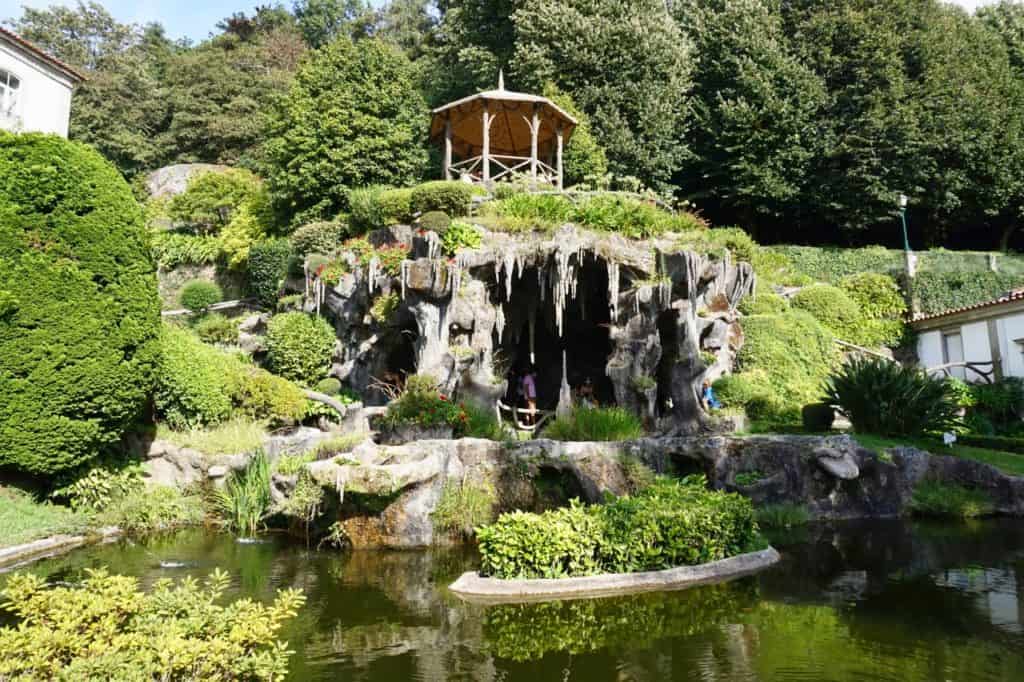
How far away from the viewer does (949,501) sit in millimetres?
12234

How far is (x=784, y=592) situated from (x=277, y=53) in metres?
44.1

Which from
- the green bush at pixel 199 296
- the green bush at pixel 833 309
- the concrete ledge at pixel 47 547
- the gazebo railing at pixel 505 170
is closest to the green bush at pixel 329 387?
the concrete ledge at pixel 47 547

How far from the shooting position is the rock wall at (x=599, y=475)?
1053 centimetres

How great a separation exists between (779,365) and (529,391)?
7707 millimetres

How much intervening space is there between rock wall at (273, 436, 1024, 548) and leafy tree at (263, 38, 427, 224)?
1380 centimetres

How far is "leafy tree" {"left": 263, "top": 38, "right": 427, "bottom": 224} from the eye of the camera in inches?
872

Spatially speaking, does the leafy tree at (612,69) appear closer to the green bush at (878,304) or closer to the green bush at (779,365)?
the green bush at (779,365)

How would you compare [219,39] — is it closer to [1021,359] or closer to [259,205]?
[259,205]

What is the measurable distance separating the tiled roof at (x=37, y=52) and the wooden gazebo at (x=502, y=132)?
480 inches

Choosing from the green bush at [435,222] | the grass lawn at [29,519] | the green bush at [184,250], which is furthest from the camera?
the green bush at [184,250]

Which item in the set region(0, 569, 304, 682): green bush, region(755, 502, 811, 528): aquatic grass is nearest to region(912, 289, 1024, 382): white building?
region(755, 502, 811, 528): aquatic grass

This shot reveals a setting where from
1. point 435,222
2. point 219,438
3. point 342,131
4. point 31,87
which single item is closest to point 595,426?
point 435,222

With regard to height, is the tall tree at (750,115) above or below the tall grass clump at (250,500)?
above

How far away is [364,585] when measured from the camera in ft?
26.8
